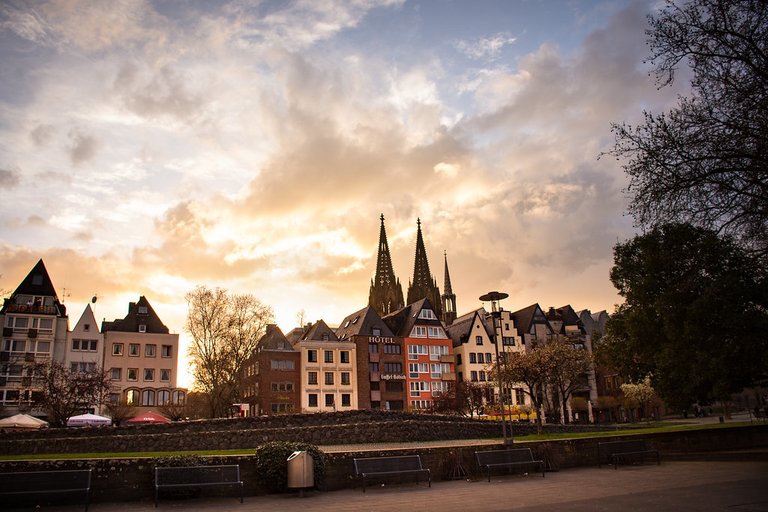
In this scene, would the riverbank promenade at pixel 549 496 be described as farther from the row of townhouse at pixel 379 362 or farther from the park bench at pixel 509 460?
the row of townhouse at pixel 379 362

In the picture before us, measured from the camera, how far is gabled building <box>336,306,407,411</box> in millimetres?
76188

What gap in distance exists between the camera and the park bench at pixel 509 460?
67.7 ft

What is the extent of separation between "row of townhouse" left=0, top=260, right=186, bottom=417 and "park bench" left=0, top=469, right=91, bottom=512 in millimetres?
55041

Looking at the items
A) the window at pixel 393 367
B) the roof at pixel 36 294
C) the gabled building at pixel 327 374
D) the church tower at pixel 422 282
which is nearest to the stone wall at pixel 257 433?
the gabled building at pixel 327 374

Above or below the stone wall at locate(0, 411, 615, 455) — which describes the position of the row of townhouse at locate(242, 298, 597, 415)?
above

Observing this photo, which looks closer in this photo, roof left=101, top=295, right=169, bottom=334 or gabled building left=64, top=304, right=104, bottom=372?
gabled building left=64, top=304, right=104, bottom=372

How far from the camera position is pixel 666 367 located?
27828 mm

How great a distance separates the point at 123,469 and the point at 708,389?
2459cm

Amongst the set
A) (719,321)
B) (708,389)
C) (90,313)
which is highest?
(90,313)

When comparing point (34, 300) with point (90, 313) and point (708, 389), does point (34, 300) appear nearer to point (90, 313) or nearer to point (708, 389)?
point (90, 313)

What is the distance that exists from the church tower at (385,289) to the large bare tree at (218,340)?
64522mm

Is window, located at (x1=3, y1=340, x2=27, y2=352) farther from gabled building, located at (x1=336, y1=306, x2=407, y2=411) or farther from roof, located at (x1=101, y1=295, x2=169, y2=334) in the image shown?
gabled building, located at (x1=336, y1=306, x2=407, y2=411)

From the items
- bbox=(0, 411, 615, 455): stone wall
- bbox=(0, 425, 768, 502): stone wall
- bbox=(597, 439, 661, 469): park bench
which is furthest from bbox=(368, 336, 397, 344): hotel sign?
bbox=(597, 439, 661, 469): park bench

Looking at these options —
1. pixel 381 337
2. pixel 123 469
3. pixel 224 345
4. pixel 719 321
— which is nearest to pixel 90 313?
pixel 224 345
